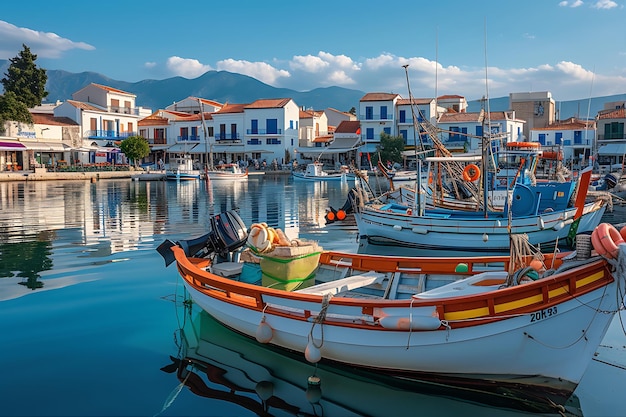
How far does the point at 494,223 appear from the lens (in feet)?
50.4

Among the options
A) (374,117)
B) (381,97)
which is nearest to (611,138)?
(381,97)

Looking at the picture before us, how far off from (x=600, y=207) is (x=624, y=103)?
5888 centimetres

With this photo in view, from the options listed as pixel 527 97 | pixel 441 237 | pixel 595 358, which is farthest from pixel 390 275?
pixel 527 97

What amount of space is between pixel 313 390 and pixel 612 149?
57.6 m

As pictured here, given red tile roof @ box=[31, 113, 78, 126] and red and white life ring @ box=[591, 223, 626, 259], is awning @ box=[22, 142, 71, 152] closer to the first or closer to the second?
red tile roof @ box=[31, 113, 78, 126]

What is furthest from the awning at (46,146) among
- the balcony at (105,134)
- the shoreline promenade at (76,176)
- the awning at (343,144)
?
the awning at (343,144)

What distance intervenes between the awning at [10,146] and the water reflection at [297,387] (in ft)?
150

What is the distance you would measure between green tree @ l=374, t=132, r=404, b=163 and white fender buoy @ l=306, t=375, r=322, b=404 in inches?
2109

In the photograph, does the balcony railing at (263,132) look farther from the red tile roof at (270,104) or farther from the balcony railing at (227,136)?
the red tile roof at (270,104)

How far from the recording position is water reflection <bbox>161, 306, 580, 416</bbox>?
19.8 ft

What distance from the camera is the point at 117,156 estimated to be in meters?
60.8

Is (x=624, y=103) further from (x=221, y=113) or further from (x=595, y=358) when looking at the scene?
(x=595, y=358)

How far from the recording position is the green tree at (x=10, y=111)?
1856 inches

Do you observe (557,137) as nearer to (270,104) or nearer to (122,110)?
(270,104)
